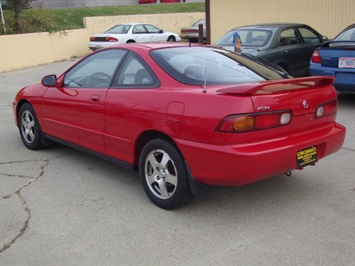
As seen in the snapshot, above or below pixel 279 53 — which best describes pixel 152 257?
below

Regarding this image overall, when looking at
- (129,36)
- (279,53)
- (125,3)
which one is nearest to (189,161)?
(279,53)

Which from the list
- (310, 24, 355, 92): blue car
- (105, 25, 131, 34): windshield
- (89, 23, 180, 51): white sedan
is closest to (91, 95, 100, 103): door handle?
(310, 24, 355, 92): blue car

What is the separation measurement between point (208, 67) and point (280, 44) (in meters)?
5.70

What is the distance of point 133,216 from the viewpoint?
3924 millimetres

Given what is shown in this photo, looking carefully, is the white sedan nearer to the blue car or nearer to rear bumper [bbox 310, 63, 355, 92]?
the blue car

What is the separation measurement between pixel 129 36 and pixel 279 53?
442 inches

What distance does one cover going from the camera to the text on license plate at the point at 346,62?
24.7 feet

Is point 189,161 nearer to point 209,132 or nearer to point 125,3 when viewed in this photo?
point 209,132

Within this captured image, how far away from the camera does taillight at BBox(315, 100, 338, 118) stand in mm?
3986

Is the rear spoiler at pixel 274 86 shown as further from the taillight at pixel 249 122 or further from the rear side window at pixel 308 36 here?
the rear side window at pixel 308 36

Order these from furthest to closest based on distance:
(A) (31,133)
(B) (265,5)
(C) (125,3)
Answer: (C) (125,3) < (B) (265,5) < (A) (31,133)

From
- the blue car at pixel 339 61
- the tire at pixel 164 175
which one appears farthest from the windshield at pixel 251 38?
the tire at pixel 164 175

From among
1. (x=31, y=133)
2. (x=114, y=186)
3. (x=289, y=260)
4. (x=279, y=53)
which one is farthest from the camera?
(x=279, y=53)

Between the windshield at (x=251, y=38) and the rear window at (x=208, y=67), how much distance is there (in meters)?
4.81
